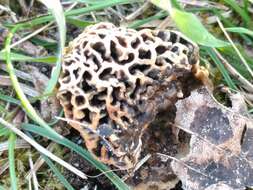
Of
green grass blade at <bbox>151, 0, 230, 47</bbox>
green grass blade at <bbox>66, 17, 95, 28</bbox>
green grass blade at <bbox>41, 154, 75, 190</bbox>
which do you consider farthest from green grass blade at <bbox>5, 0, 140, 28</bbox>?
green grass blade at <bbox>41, 154, 75, 190</bbox>

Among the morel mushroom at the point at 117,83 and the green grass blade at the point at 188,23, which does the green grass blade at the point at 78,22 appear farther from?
the green grass blade at the point at 188,23

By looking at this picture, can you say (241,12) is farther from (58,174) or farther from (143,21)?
(58,174)

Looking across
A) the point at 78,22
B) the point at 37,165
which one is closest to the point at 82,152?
the point at 37,165

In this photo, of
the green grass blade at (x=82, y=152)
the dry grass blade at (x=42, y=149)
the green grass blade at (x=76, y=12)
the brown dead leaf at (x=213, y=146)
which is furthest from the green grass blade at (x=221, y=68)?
the dry grass blade at (x=42, y=149)

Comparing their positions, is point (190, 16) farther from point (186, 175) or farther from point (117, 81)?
point (186, 175)

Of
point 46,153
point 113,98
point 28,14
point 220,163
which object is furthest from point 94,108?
point 28,14
